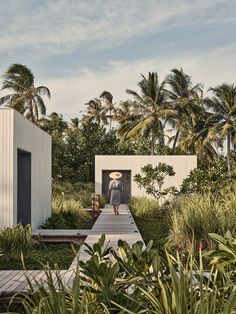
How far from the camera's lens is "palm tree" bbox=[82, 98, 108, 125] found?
39.2 m

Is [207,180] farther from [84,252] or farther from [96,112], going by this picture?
[96,112]

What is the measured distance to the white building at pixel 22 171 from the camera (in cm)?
970

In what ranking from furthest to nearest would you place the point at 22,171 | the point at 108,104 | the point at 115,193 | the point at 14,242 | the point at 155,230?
the point at 108,104
the point at 115,193
the point at 155,230
the point at 22,171
the point at 14,242

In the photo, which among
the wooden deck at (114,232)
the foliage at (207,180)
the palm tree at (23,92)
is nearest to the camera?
the wooden deck at (114,232)

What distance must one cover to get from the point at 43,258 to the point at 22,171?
12.9 ft

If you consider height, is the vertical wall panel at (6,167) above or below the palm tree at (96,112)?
below

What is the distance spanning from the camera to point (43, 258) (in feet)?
26.6

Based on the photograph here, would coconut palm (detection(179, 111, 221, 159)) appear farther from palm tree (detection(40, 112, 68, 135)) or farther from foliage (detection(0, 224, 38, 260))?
foliage (detection(0, 224, 38, 260))

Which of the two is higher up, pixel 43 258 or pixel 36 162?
pixel 36 162

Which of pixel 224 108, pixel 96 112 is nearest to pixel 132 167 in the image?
pixel 224 108

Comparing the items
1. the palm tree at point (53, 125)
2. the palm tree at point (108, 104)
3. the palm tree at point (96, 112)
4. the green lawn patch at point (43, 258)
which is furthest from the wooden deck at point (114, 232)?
the palm tree at point (108, 104)

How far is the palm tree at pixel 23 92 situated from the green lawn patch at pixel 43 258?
2005 cm

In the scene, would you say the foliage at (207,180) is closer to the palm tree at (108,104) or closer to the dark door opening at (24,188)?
the dark door opening at (24,188)

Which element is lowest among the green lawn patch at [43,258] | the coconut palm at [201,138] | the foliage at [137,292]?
the green lawn patch at [43,258]
